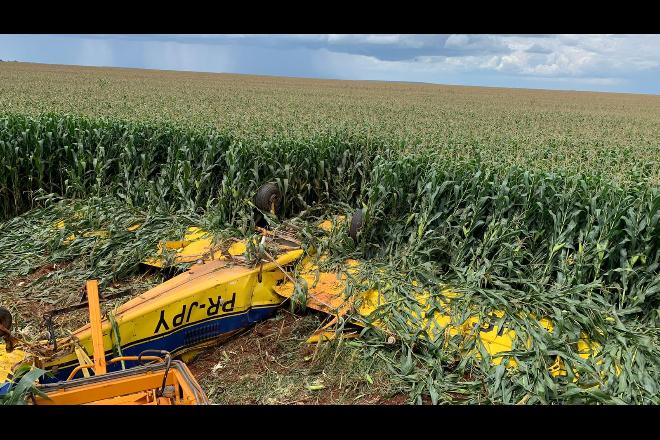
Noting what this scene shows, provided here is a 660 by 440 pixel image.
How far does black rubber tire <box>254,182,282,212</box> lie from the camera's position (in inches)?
269

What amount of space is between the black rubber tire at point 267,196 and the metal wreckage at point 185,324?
90 cm

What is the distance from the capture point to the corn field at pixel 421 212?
4.27m

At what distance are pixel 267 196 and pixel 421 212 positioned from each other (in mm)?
2164

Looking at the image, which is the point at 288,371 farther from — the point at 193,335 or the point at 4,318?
the point at 4,318

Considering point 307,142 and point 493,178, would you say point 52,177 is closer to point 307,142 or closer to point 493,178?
point 307,142

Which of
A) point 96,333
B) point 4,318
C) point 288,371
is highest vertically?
point 4,318

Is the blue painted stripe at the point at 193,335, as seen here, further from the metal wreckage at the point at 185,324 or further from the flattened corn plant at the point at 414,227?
the flattened corn plant at the point at 414,227

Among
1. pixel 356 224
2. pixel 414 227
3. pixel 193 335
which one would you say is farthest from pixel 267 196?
pixel 193 335

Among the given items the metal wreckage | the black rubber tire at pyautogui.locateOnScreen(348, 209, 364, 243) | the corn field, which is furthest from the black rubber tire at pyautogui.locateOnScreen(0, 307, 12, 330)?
the black rubber tire at pyautogui.locateOnScreen(348, 209, 364, 243)

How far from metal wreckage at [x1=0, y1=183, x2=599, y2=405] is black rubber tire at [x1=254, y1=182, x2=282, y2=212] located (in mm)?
898

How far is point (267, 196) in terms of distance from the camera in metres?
6.82

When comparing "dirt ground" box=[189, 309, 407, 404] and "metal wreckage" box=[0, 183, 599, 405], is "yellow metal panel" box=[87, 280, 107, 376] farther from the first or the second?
"dirt ground" box=[189, 309, 407, 404]

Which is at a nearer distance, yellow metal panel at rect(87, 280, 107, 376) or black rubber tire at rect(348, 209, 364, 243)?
yellow metal panel at rect(87, 280, 107, 376)

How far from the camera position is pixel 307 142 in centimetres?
748
